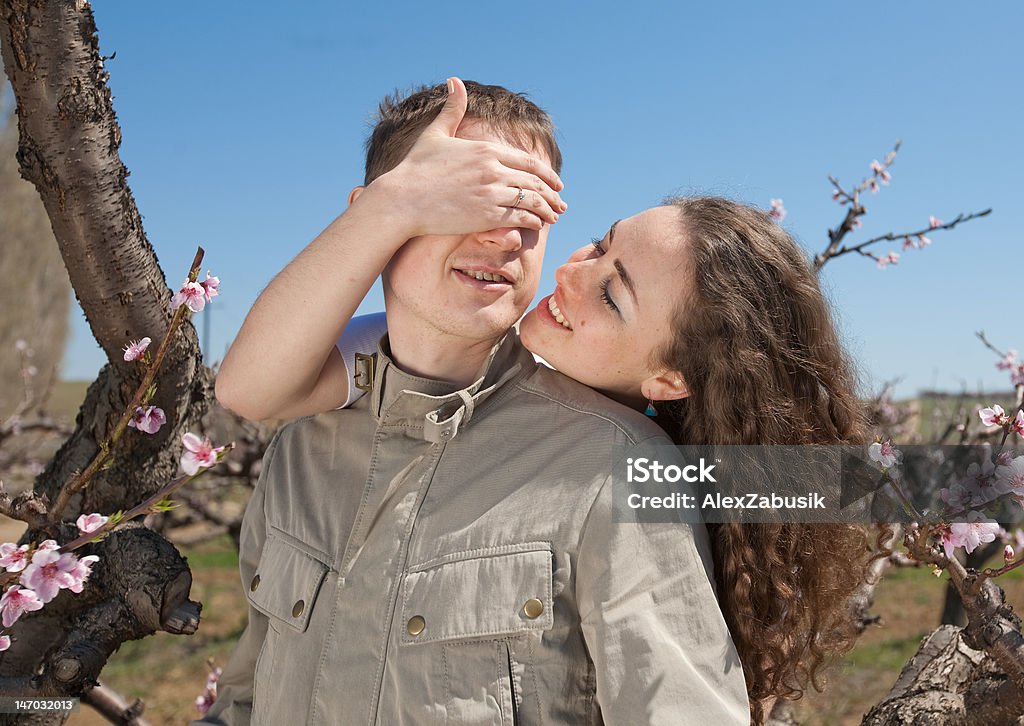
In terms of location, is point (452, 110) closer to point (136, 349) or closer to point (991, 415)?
point (136, 349)

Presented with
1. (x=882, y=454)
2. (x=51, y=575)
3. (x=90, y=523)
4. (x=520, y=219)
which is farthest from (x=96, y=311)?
(x=882, y=454)

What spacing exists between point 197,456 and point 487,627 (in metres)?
0.64

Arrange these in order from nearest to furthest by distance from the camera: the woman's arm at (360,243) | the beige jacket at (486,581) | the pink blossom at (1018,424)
Answer: the beige jacket at (486,581), the woman's arm at (360,243), the pink blossom at (1018,424)

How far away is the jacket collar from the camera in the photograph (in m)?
1.52

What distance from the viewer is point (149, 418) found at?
6.89 feet

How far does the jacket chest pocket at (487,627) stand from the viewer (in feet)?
4.34

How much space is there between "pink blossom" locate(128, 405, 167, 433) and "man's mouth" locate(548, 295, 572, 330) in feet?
3.44

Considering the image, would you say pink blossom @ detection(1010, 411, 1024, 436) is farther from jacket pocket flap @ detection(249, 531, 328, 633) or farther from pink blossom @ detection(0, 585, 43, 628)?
pink blossom @ detection(0, 585, 43, 628)

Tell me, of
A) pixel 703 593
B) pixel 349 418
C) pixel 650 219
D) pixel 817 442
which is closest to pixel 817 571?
pixel 817 442

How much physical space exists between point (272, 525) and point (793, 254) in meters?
1.11

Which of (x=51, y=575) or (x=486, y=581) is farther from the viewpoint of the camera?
(x=51, y=575)

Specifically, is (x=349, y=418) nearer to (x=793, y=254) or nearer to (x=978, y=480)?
(x=793, y=254)

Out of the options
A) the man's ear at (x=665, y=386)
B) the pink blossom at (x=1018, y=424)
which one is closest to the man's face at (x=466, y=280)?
the man's ear at (x=665, y=386)

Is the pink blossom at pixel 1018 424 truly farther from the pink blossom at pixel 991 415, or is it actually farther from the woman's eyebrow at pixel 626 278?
the woman's eyebrow at pixel 626 278
